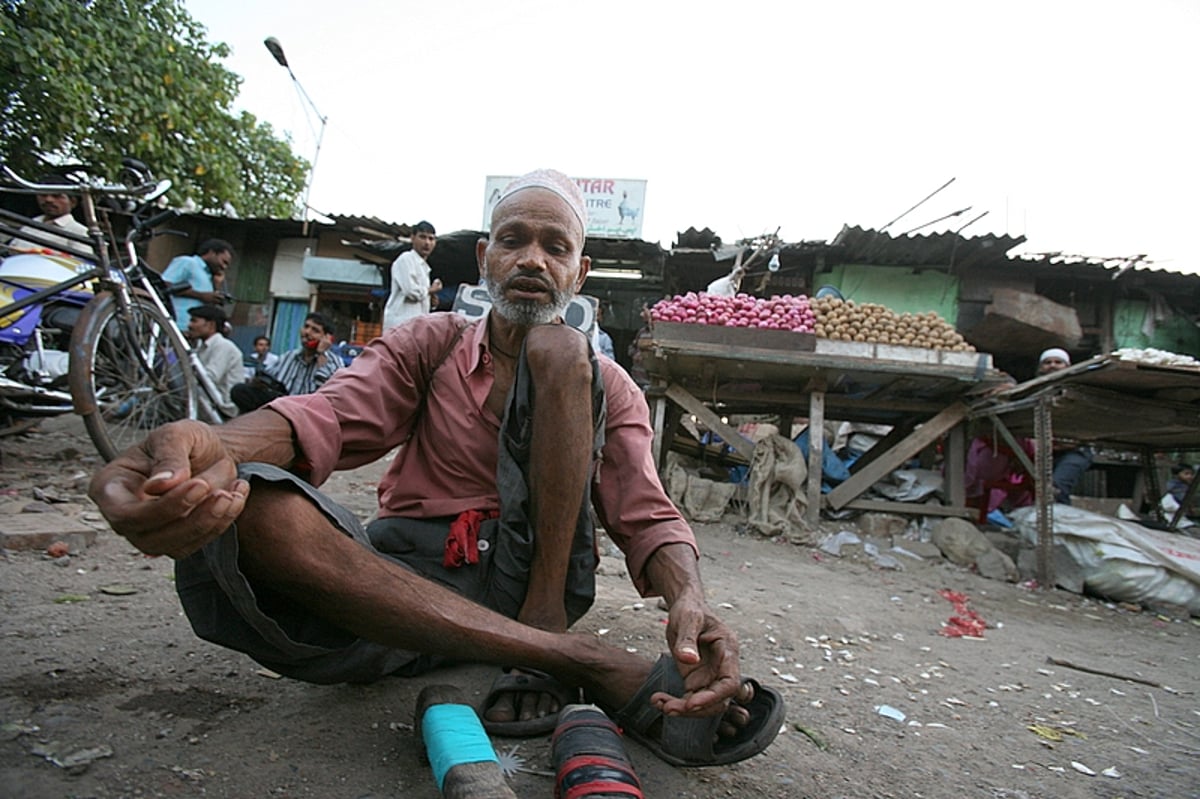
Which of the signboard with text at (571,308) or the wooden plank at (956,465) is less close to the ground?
the signboard with text at (571,308)

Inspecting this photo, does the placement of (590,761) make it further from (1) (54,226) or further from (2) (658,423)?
(2) (658,423)

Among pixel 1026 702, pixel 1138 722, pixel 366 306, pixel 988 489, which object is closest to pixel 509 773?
pixel 1026 702

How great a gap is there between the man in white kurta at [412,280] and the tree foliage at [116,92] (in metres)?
2.48

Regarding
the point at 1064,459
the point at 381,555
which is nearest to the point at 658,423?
the point at 1064,459

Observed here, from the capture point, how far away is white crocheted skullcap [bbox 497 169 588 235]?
1953 millimetres

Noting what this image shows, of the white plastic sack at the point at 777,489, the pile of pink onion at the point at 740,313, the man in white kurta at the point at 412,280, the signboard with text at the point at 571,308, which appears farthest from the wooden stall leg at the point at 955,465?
the man in white kurta at the point at 412,280

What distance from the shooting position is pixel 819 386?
253 inches

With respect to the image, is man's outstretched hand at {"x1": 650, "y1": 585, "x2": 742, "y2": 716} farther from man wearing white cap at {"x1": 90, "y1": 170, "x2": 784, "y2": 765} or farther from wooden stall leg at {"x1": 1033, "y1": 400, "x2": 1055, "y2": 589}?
wooden stall leg at {"x1": 1033, "y1": 400, "x2": 1055, "y2": 589}

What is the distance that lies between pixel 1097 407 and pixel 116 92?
9811mm

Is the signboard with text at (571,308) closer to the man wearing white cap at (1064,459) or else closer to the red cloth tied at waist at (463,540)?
the red cloth tied at waist at (463,540)

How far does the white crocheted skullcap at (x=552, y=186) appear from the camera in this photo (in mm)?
1953

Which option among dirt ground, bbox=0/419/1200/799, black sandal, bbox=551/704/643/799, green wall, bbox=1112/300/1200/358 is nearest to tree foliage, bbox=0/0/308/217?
dirt ground, bbox=0/419/1200/799

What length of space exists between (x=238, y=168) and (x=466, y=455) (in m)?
10.7

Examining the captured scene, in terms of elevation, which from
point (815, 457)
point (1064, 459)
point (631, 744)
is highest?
point (1064, 459)
